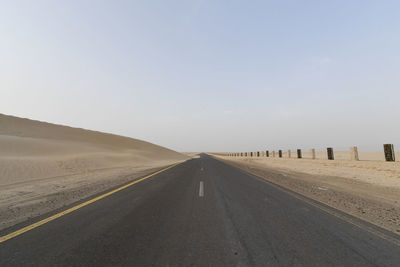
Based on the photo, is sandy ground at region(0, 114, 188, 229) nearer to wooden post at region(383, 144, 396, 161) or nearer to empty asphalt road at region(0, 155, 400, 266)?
empty asphalt road at region(0, 155, 400, 266)

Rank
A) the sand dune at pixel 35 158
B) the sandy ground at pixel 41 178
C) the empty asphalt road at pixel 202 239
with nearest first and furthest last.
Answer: the empty asphalt road at pixel 202 239 → the sandy ground at pixel 41 178 → the sand dune at pixel 35 158

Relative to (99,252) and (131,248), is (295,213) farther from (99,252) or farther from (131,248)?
(99,252)

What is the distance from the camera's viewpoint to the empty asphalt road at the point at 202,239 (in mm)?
2404

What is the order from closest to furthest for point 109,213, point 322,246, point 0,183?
point 322,246
point 109,213
point 0,183

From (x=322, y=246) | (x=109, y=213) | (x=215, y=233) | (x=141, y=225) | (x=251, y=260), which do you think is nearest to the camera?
(x=251, y=260)

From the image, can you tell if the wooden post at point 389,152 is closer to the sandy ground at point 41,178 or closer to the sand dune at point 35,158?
the sandy ground at point 41,178

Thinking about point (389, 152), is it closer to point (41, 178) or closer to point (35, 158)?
point (41, 178)

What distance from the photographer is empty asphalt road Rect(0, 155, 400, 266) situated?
2.40 metres

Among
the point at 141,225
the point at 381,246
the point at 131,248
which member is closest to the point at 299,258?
the point at 381,246

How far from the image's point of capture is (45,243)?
2.83m

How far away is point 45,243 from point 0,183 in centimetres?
1020

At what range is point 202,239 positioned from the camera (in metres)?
2.99

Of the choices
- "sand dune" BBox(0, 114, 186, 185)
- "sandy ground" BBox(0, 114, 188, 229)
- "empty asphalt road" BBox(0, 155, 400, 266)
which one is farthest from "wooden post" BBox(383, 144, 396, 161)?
"sand dune" BBox(0, 114, 186, 185)

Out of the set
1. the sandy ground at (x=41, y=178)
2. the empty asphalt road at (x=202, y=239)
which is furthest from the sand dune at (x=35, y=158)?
the empty asphalt road at (x=202, y=239)
